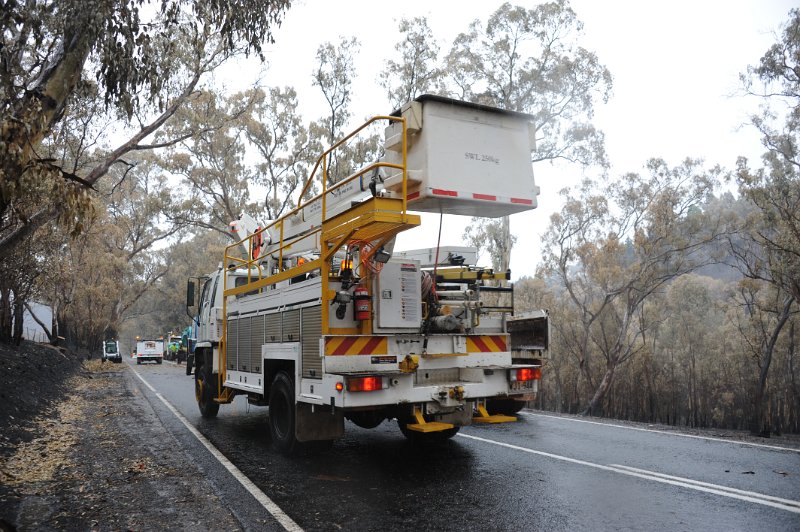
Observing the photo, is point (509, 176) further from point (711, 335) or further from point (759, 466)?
point (711, 335)

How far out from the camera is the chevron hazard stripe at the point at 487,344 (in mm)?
7129

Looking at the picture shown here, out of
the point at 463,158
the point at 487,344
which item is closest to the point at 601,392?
the point at 487,344

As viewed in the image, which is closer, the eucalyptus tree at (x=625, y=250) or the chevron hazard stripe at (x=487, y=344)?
the chevron hazard stripe at (x=487, y=344)

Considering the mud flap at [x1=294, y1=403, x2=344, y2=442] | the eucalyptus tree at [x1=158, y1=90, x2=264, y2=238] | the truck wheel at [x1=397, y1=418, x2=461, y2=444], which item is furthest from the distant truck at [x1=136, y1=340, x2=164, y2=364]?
the mud flap at [x1=294, y1=403, x2=344, y2=442]

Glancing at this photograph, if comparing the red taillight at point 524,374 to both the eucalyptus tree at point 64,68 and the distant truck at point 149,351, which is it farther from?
the distant truck at point 149,351

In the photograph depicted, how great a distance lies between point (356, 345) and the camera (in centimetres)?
642

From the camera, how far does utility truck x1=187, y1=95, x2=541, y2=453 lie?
6270 mm

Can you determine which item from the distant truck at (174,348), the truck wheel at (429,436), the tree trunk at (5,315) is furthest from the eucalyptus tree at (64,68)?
the distant truck at (174,348)

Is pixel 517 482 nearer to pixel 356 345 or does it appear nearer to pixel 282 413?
pixel 356 345

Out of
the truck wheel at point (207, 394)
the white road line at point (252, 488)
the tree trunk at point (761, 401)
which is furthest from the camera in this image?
the tree trunk at point (761, 401)

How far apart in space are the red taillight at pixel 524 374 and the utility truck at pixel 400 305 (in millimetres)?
13

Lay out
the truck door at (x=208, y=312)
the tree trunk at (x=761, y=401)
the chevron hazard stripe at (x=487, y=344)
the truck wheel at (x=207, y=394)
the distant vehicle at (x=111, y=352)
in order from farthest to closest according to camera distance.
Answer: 1. the distant vehicle at (x=111, y=352)
2. the tree trunk at (x=761, y=401)
3. the truck wheel at (x=207, y=394)
4. the truck door at (x=208, y=312)
5. the chevron hazard stripe at (x=487, y=344)

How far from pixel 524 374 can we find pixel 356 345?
7.29 ft

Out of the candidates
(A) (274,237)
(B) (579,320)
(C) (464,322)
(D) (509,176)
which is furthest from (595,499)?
(B) (579,320)
